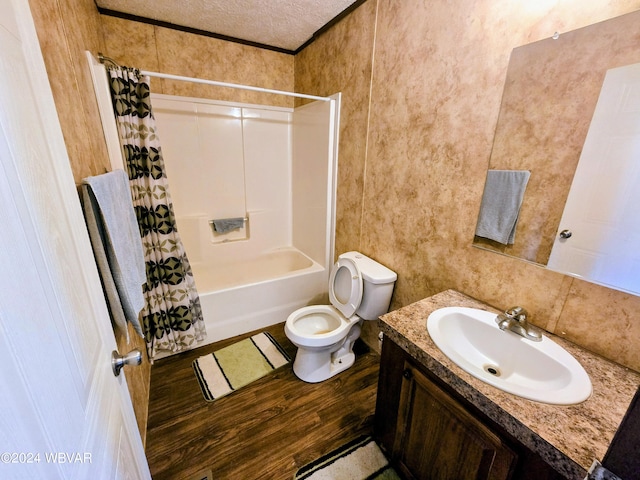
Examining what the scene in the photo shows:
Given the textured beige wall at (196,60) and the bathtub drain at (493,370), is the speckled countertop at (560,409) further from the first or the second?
the textured beige wall at (196,60)

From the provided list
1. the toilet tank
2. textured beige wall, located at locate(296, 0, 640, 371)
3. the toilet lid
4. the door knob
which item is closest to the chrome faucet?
textured beige wall, located at locate(296, 0, 640, 371)

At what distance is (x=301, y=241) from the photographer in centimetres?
295

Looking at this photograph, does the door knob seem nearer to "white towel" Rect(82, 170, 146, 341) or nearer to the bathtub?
"white towel" Rect(82, 170, 146, 341)

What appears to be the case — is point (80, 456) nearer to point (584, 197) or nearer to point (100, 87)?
point (584, 197)

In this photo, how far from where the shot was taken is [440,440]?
3.25 ft

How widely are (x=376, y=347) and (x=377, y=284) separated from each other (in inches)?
25.7

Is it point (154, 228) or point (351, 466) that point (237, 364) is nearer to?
point (351, 466)

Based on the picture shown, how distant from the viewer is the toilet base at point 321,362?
176 cm

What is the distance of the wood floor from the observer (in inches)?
51.9

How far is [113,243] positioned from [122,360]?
1.21 ft

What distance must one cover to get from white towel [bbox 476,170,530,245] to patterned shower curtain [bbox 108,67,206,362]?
1831 millimetres

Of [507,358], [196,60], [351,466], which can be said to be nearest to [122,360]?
[351,466]

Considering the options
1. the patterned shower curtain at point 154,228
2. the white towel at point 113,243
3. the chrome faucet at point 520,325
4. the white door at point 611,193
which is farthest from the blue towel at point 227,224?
the white door at point 611,193

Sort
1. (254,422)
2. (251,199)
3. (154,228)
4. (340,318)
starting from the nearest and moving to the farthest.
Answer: (254,422), (154,228), (340,318), (251,199)
